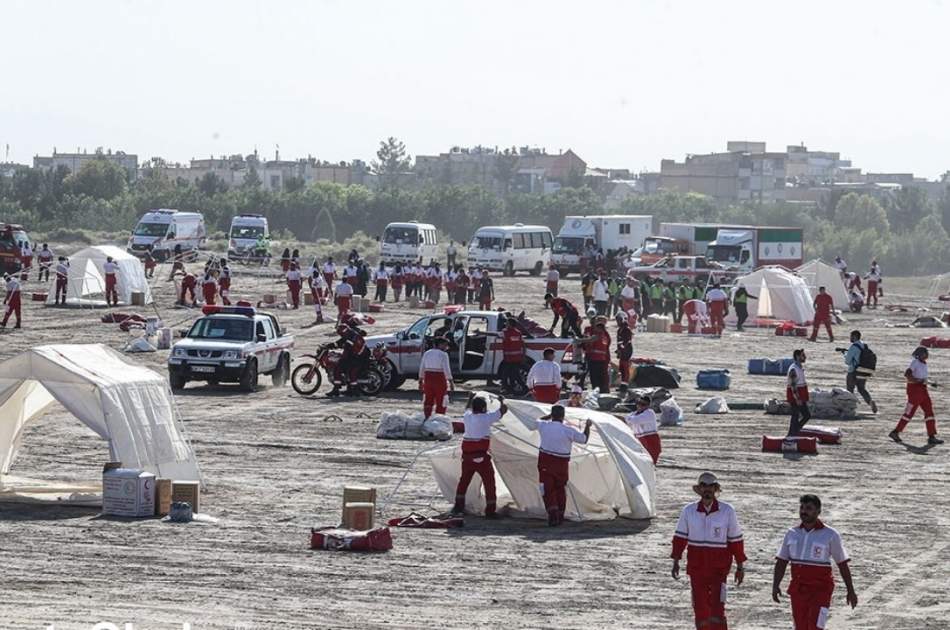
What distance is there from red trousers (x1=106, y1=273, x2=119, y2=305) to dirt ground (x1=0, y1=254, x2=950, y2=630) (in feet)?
70.7

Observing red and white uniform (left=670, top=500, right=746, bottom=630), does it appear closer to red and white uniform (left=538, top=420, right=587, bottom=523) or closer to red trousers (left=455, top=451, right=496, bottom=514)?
red and white uniform (left=538, top=420, right=587, bottom=523)

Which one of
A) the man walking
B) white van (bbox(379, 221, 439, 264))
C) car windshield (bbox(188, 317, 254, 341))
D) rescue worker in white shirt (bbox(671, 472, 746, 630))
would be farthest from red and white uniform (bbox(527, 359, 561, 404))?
white van (bbox(379, 221, 439, 264))

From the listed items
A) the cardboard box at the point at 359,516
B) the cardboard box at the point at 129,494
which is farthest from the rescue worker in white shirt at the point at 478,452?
the cardboard box at the point at 129,494

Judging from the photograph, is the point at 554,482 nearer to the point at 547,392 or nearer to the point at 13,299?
the point at 547,392

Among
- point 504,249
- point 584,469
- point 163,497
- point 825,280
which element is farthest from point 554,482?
point 504,249

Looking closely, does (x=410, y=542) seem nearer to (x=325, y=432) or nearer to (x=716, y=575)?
(x=716, y=575)

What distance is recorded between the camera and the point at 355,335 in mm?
29219

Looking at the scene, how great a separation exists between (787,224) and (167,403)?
→ 10978 centimetres

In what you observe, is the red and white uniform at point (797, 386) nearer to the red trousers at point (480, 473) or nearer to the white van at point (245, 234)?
the red trousers at point (480, 473)

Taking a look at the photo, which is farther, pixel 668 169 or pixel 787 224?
pixel 668 169

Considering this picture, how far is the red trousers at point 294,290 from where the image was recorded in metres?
49.4

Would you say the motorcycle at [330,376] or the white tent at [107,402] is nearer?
the white tent at [107,402]

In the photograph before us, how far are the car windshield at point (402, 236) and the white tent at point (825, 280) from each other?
1664 cm

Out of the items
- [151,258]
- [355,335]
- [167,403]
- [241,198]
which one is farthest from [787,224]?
[167,403]
